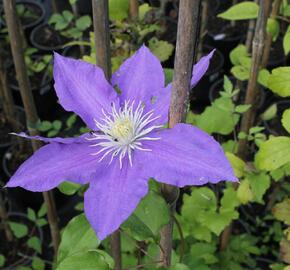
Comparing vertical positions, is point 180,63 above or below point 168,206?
above

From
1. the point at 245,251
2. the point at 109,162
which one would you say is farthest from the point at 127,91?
the point at 245,251

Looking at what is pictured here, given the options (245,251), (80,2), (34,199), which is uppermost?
(80,2)

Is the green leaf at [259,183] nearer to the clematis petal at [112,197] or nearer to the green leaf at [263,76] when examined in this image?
the green leaf at [263,76]

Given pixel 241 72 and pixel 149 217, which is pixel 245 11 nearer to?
pixel 241 72

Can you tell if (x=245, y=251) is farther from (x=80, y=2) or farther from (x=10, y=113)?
(x=80, y=2)

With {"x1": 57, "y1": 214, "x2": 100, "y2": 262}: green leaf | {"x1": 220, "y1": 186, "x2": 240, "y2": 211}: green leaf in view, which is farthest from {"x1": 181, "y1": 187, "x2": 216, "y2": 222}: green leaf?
{"x1": 57, "y1": 214, "x2": 100, "y2": 262}: green leaf

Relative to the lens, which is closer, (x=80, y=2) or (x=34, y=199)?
(x=34, y=199)
